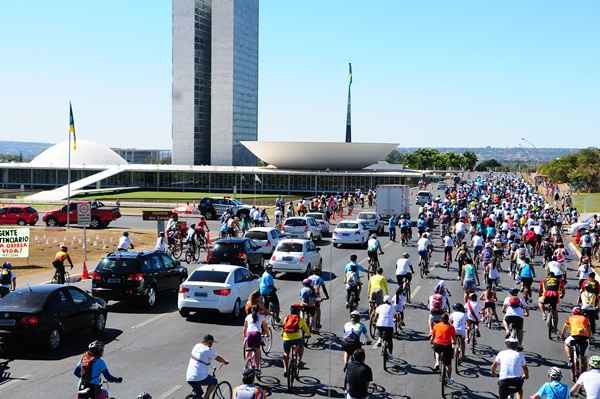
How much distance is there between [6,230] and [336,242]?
48.5ft

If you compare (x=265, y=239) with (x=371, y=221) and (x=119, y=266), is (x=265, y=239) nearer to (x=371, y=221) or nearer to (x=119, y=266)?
(x=119, y=266)

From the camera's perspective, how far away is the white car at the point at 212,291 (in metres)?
17.3

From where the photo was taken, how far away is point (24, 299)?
1456cm

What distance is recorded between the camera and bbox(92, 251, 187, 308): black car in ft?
61.0

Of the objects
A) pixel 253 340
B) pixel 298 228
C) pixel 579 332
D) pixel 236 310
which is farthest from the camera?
pixel 298 228

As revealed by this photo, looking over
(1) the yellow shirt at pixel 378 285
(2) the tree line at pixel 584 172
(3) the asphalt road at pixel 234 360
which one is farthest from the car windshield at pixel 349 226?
(2) the tree line at pixel 584 172

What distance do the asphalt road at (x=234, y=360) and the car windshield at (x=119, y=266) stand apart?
3.82 feet

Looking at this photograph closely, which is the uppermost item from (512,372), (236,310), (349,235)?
(512,372)

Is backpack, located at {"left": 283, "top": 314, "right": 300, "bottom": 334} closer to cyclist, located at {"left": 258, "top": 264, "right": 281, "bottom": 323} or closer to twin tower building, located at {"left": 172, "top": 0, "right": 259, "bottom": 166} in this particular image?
cyclist, located at {"left": 258, "top": 264, "right": 281, "bottom": 323}

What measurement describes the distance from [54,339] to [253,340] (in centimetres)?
464

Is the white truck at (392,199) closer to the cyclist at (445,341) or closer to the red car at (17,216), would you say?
the red car at (17,216)

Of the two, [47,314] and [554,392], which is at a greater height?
[554,392]

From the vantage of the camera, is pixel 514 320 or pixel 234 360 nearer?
pixel 234 360

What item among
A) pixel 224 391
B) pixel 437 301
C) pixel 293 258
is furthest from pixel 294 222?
pixel 224 391
